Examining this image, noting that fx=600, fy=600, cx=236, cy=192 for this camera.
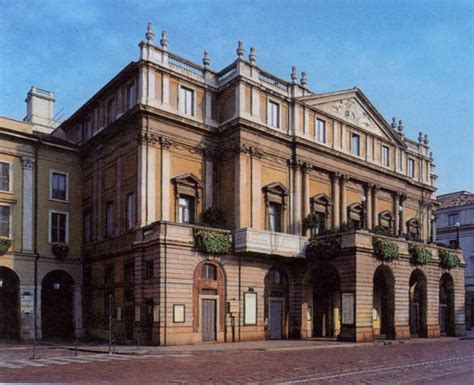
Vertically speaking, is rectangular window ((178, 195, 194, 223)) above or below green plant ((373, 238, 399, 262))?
above

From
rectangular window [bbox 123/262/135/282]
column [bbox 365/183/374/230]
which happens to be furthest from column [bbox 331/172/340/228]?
rectangular window [bbox 123/262/135/282]

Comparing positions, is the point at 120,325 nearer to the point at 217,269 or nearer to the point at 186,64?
the point at 217,269

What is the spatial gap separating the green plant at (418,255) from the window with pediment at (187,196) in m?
14.4

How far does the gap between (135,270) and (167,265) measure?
2.90 meters

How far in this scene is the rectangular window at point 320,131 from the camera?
139ft

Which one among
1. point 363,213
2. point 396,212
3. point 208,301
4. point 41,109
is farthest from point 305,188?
point 41,109

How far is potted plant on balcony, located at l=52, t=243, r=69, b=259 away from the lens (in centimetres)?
3991

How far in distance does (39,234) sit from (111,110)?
945 cm

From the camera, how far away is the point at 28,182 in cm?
3928

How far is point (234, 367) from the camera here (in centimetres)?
2053

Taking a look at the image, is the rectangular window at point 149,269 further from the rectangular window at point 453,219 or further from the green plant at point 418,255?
the rectangular window at point 453,219

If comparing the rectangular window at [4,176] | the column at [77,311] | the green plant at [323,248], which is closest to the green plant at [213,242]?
the green plant at [323,248]

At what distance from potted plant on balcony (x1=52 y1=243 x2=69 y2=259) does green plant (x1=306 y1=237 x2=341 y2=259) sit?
16203mm

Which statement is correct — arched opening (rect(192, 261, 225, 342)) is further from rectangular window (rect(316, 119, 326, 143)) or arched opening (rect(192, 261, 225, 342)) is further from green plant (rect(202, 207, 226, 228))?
rectangular window (rect(316, 119, 326, 143))
